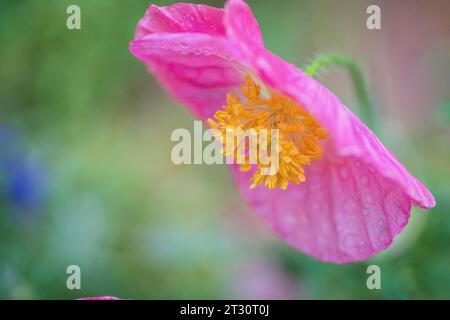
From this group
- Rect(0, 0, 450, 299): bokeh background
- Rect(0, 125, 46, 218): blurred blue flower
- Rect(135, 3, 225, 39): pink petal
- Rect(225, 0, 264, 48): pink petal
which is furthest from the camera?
Rect(0, 125, 46, 218): blurred blue flower

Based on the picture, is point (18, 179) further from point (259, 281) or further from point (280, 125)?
point (280, 125)

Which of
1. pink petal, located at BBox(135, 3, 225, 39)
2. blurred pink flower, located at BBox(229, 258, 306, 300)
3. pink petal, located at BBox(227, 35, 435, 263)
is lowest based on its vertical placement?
blurred pink flower, located at BBox(229, 258, 306, 300)

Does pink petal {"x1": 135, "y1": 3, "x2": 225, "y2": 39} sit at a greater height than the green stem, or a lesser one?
greater

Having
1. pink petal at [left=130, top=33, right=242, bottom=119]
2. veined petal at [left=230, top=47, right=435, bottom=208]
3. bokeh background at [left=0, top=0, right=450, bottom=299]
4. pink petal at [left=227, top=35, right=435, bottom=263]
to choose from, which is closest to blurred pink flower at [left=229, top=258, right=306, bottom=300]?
bokeh background at [left=0, top=0, right=450, bottom=299]

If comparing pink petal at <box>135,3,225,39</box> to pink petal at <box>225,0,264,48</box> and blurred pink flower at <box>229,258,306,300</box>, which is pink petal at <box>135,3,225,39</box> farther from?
blurred pink flower at <box>229,258,306,300</box>

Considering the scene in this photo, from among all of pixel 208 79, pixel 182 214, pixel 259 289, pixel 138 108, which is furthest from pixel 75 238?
pixel 138 108

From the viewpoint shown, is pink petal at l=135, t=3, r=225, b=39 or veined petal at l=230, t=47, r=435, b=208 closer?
veined petal at l=230, t=47, r=435, b=208

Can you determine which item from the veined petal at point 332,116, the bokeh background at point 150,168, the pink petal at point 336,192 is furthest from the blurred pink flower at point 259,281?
the veined petal at point 332,116
